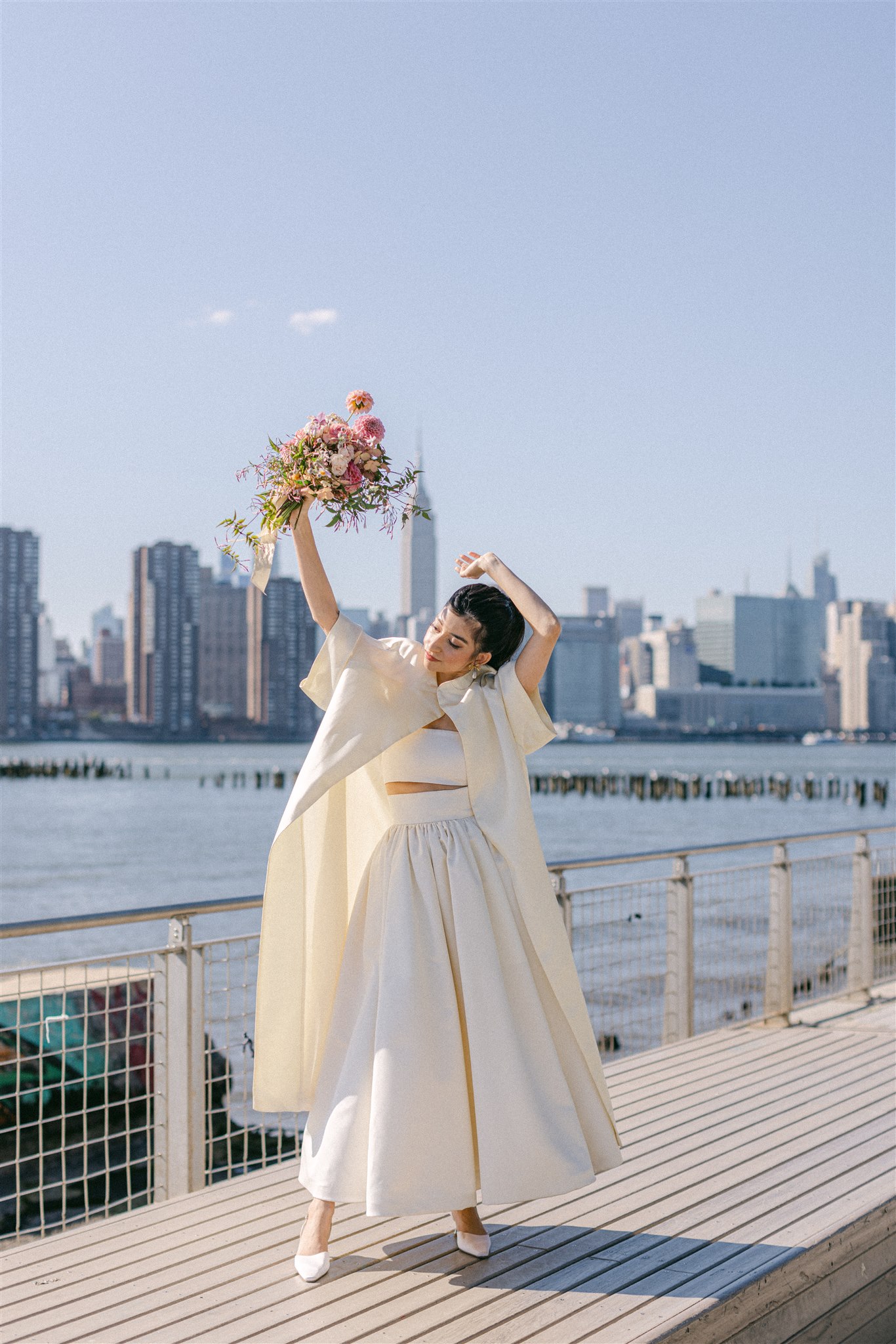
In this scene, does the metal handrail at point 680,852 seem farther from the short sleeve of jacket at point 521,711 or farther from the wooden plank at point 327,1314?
the wooden plank at point 327,1314

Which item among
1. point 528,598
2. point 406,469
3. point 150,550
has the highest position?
point 150,550

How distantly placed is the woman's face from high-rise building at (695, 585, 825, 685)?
156204 mm

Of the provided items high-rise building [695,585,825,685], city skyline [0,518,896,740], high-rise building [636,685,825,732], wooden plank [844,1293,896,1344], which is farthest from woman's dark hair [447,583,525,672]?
high-rise building [695,585,825,685]

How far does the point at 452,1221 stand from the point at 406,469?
1933mm

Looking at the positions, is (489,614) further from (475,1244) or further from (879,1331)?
(879,1331)

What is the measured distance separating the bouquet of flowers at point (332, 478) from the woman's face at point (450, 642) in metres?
0.26

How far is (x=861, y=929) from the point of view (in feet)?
21.6

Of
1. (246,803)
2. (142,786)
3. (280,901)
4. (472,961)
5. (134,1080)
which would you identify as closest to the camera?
(472,961)

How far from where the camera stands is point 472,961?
9.08ft

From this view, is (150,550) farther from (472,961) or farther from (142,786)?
(472,961)

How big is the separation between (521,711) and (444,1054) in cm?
82

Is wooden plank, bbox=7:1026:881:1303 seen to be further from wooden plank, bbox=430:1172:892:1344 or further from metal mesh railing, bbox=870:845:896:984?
metal mesh railing, bbox=870:845:896:984

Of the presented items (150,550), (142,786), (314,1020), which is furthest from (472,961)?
(150,550)

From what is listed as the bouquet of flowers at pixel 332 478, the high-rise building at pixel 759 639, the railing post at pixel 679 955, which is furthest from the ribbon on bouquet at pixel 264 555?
the high-rise building at pixel 759 639
